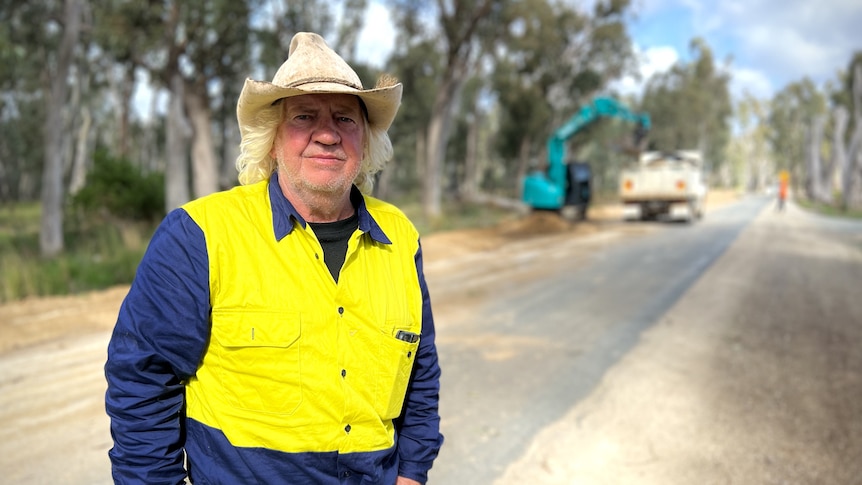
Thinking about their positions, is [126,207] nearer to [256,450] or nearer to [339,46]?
[256,450]

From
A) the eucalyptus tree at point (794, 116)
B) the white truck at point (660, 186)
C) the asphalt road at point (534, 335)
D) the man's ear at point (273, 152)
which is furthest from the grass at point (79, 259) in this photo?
the eucalyptus tree at point (794, 116)

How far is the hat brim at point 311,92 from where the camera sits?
1.76 metres

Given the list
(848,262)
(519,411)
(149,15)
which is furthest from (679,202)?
(519,411)

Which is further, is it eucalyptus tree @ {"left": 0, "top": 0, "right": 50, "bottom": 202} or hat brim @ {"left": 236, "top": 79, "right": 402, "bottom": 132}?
eucalyptus tree @ {"left": 0, "top": 0, "right": 50, "bottom": 202}

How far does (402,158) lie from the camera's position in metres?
43.9

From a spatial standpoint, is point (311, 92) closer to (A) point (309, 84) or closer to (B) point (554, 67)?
(A) point (309, 84)

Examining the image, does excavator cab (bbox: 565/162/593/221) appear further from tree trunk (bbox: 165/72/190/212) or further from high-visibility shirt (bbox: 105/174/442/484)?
high-visibility shirt (bbox: 105/174/442/484)

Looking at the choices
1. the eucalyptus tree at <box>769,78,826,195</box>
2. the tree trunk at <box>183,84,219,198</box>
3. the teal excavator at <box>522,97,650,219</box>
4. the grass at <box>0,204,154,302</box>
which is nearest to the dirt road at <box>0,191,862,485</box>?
the grass at <box>0,204,154,302</box>

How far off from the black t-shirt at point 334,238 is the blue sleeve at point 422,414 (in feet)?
0.93

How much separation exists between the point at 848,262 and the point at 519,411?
11.9 m

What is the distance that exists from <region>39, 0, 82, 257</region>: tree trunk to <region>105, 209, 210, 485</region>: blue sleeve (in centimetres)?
1209

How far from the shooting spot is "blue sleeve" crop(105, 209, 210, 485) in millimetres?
1582

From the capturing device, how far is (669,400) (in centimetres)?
496

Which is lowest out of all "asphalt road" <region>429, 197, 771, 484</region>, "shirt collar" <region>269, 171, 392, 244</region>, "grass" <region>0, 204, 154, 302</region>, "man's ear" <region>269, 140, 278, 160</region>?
"asphalt road" <region>429, 197, 771, 484</region>
